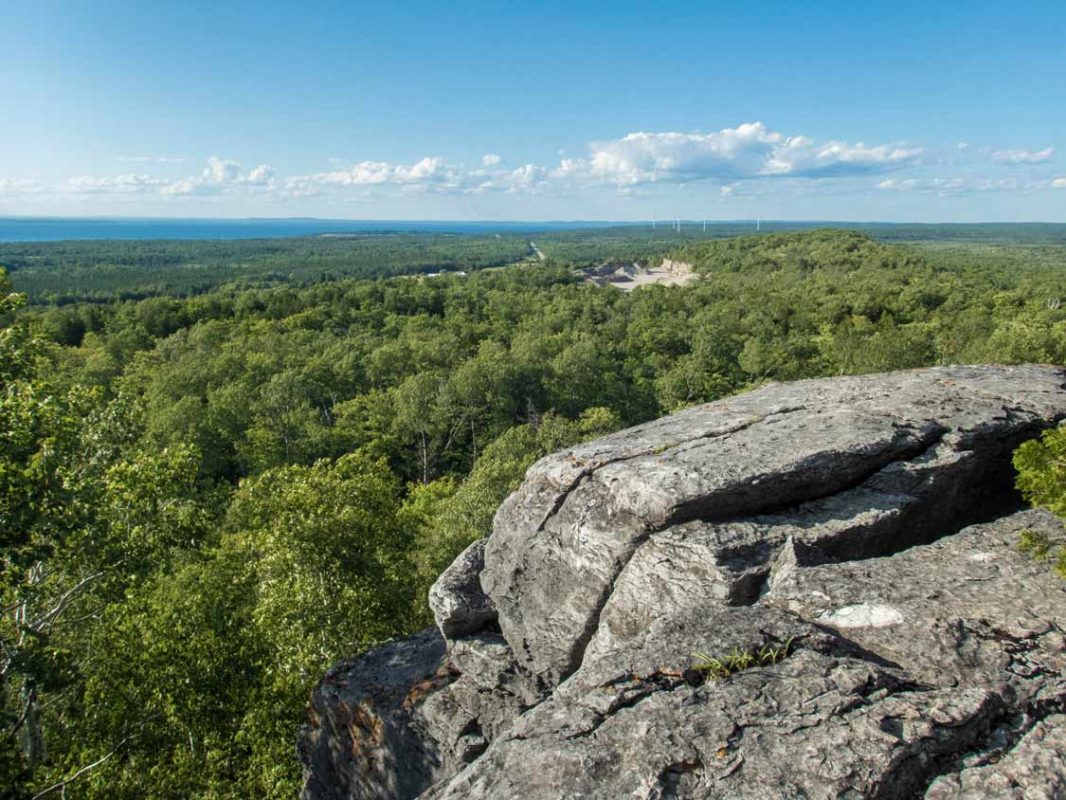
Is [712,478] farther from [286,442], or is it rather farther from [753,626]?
[286,442]

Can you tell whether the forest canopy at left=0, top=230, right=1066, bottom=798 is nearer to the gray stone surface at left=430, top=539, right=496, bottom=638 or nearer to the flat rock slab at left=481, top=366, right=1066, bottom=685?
the gray stone surface at left=430, top=539, right=496, bottom=638

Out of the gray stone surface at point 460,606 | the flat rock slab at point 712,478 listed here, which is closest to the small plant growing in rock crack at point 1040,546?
the flat rock slab at point 712,478

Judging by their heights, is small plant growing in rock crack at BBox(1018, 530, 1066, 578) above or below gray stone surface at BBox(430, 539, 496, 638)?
above

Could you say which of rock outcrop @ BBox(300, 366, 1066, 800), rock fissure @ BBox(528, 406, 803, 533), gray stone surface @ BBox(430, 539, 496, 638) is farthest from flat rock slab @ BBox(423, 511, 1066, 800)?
gray stone surface @ BBox(430, 539, 496, 638)

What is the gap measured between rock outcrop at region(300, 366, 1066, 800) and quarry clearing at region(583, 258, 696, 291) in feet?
445

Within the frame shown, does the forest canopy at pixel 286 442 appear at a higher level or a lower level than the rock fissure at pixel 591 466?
lower

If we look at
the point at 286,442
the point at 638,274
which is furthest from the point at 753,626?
the point at 638,274

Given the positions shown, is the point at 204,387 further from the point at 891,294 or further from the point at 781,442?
the point at 891,294

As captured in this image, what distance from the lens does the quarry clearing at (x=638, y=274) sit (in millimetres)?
153538

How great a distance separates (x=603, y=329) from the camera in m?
83.3

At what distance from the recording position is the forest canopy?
13047 mm

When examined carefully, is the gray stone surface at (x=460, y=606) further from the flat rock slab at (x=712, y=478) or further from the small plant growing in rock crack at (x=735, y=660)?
the small plant growing in rock crack at (x=735, y=660)

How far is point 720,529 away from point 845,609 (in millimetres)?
2392

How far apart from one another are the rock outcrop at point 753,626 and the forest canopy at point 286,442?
10.6 ft
